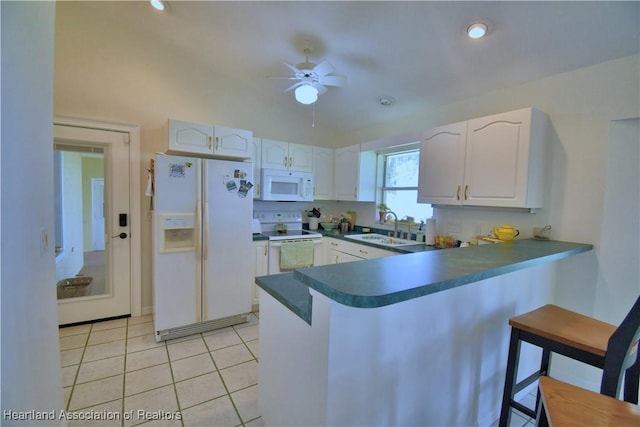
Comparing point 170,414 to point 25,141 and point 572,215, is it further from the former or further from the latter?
point 572,215

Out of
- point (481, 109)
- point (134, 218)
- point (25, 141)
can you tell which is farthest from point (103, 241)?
point (481, 109)

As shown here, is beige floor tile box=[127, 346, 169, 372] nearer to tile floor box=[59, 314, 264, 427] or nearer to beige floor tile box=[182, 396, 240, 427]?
tile floor box=[59, 314, 264, 427]

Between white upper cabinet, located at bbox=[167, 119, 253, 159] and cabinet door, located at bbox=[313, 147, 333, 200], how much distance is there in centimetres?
122

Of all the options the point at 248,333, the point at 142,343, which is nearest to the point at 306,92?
the point at 248,333

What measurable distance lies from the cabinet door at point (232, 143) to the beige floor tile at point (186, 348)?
187 centimetres

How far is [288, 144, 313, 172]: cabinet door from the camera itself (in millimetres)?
3805

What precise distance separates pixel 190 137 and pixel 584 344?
319 cm

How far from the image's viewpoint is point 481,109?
2740 millimetres

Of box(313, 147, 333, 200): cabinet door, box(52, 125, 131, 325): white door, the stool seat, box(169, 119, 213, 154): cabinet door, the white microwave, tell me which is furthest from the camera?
box(313, 147, 333, 200): cabinet door

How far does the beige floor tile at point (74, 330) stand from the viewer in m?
2.77

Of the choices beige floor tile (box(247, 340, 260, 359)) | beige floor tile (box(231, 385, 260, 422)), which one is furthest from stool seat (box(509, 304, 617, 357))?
beige floor tile (box(247, 340, 260, 359))

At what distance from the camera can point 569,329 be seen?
136 cm

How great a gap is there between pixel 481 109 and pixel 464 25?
0.97m

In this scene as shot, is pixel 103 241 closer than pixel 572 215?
No
